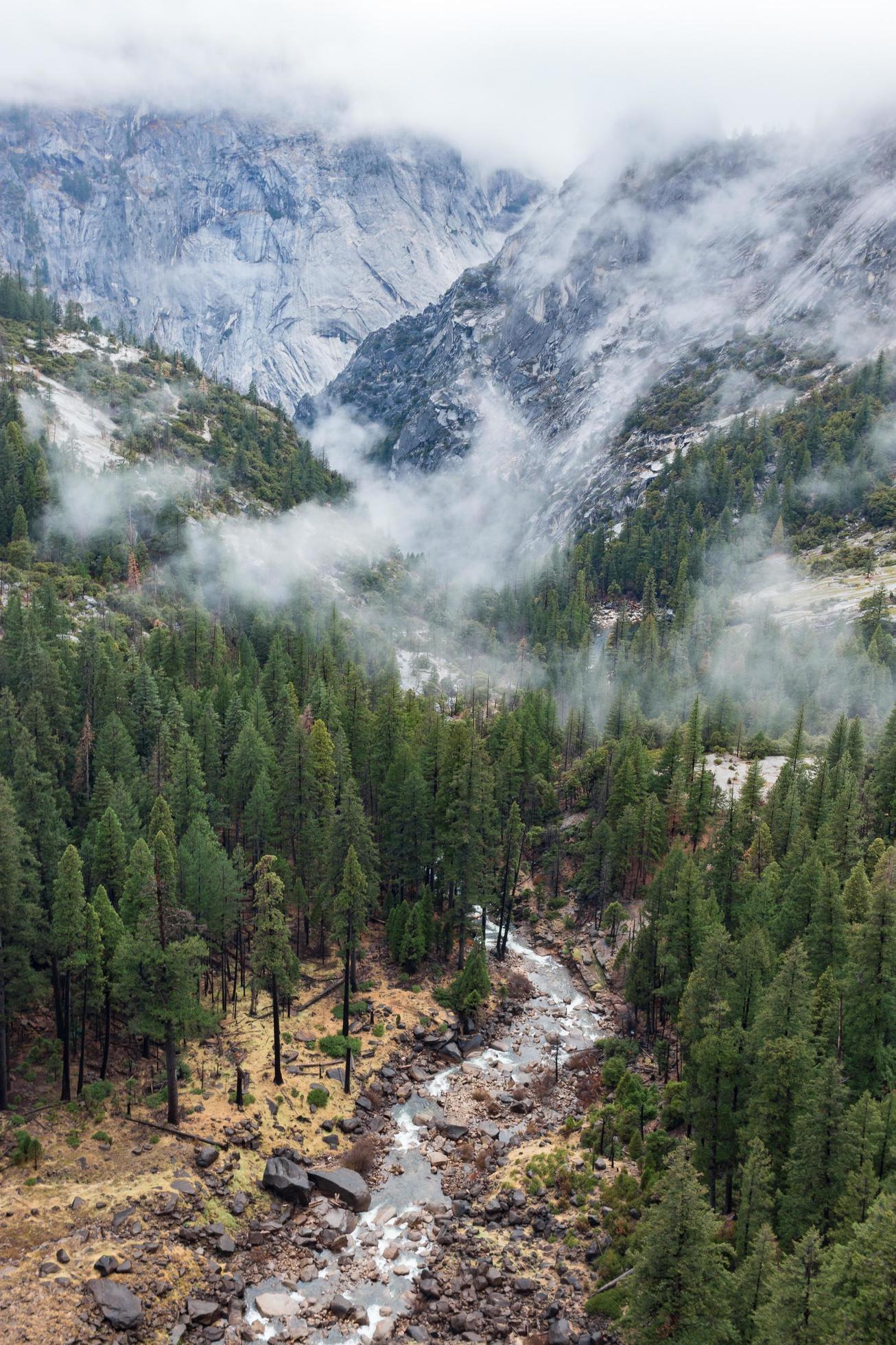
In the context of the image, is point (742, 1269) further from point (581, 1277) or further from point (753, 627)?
point (753, 627)

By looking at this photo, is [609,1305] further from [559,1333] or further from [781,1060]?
[781,1060]

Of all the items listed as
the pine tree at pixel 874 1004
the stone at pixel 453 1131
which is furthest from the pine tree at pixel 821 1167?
the stone at pixel 453 1131

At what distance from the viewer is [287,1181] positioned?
43.5 meters

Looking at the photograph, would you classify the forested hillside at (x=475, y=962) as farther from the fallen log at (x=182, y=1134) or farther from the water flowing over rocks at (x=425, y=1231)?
the fallen log at (x=182, y=1134)

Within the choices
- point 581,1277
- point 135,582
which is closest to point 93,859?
point 581,1277

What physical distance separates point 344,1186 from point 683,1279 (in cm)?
2066

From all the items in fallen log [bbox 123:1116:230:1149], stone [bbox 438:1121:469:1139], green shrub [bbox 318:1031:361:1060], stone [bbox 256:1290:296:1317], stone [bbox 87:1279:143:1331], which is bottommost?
stone [bbox 438:1121:469:1139]

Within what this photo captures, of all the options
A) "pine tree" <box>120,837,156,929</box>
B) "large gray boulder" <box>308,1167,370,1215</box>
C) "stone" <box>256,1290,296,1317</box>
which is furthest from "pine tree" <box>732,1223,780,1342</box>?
"pine tree" <box>120,837,156,929</box>

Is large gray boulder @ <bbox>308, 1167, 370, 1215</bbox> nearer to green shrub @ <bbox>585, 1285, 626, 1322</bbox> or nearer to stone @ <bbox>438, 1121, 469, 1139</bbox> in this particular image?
stone @ <bbox>438, 1121, 469, 1139</bbox>

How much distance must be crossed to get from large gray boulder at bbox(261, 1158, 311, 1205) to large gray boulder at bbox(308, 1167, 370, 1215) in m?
0.73

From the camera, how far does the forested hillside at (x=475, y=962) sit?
3491cm

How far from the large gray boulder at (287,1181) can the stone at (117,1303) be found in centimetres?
927

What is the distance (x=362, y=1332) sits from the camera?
35812 millimetres

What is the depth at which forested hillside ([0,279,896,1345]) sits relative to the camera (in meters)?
A: 34.9
